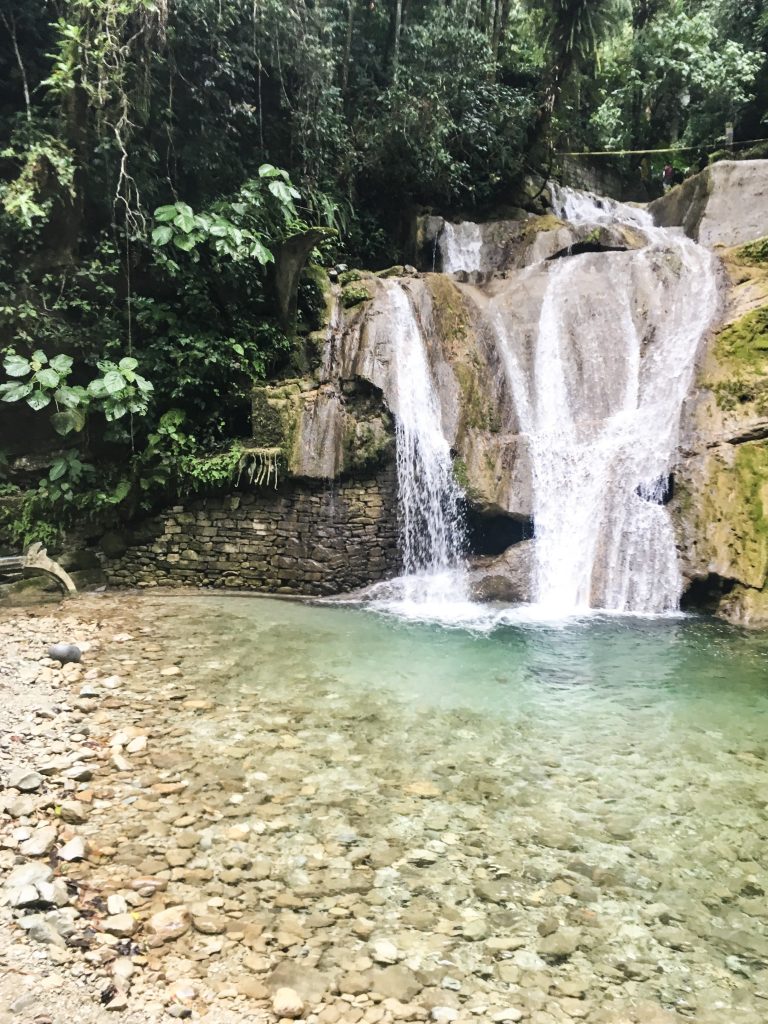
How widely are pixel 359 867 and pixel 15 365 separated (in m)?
7.42

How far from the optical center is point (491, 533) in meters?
9.07

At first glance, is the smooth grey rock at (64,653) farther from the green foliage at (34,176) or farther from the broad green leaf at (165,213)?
the broad green leaf at (165,213)

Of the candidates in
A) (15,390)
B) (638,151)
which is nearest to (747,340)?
(15,390)

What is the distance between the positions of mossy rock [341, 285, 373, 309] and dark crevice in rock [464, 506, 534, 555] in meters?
3.60

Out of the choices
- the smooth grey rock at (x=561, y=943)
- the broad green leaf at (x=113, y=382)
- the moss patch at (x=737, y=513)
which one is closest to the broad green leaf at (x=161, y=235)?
the broad green leaf at (x=113, y=382)

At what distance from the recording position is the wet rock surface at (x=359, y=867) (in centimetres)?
214

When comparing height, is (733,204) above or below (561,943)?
above

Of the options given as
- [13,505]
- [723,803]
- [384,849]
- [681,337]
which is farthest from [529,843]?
[681,337]

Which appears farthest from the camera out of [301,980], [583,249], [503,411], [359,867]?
[583,249]

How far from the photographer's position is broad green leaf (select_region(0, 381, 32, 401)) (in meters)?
7.62

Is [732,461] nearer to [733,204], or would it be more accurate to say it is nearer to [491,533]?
[491,533]

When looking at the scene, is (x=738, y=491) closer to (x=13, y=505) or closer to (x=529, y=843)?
(x=529, y=843)

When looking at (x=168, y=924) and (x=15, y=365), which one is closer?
(x=168, y=924)

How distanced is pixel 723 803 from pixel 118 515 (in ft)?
25.2
